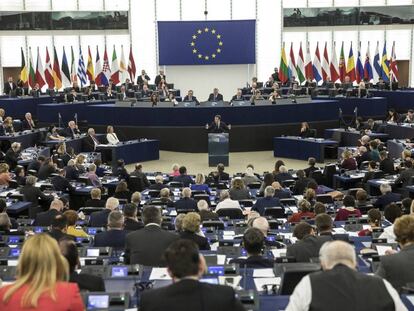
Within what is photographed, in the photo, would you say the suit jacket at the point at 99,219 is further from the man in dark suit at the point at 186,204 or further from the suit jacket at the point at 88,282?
the suit jacket at the point at 88,282

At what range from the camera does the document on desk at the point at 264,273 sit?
6953mm

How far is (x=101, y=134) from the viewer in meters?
26.0

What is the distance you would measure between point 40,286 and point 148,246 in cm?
384

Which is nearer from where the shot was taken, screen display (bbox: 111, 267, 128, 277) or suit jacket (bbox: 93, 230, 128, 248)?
screen display (bbox: 111, 267, 128, 277)

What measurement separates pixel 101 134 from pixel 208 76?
38.3 feet

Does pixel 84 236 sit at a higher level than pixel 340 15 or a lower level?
lower

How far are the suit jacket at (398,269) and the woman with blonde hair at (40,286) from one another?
3.07 metres

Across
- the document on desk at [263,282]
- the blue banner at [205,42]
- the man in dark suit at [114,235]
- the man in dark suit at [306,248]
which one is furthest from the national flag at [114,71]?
the document on desk at [263,282]

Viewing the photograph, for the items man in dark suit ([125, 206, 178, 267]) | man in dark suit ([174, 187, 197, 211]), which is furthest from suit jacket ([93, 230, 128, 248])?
man in dark suit ([174, 187, 197, 211])

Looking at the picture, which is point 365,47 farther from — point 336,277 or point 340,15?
point 336,277

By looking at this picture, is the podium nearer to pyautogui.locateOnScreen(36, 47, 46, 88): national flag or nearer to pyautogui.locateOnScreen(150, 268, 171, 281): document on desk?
pyautogui.locateOnScreen(36, 47, 46, 88): national flag

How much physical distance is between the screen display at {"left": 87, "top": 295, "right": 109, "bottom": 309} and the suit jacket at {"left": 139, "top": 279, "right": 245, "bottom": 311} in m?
1.51

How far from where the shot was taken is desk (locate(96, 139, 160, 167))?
Result: 76.1 ft

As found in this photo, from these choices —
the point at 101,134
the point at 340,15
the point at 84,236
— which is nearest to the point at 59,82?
the point at 101,134
